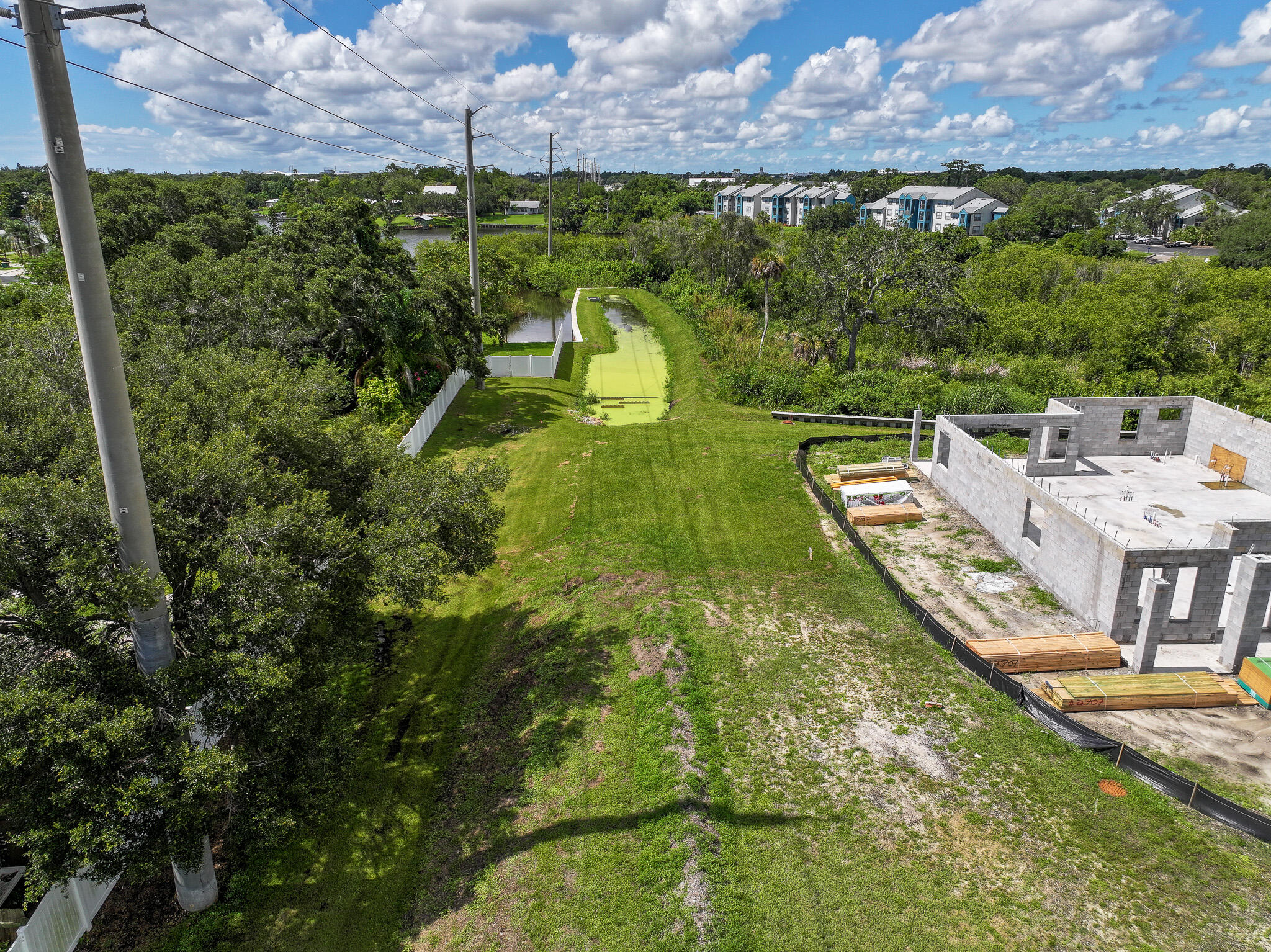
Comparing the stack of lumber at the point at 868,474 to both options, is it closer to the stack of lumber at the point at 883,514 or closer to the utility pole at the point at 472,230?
the stack of lumber at the point at 883,514

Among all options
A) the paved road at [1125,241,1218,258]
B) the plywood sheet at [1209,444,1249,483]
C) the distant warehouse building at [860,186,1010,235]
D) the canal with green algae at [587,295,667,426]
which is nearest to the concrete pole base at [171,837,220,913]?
the canal with green algae at [587,295,667,426]

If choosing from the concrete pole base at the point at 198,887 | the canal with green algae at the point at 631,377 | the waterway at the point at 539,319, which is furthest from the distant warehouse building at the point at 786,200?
the concrete pole base at the point at 198,887

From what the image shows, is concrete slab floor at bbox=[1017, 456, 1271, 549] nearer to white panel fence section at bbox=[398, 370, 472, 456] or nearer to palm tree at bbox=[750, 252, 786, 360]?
white panel fence section at bbox=[398, 370, 472, 456]

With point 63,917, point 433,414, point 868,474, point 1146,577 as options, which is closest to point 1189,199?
point 868,474

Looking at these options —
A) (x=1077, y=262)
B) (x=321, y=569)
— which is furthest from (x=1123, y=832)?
(x=1077, y=262)

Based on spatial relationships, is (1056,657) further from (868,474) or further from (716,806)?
(868,474)

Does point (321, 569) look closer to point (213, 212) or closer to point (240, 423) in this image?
point (240, 423)
